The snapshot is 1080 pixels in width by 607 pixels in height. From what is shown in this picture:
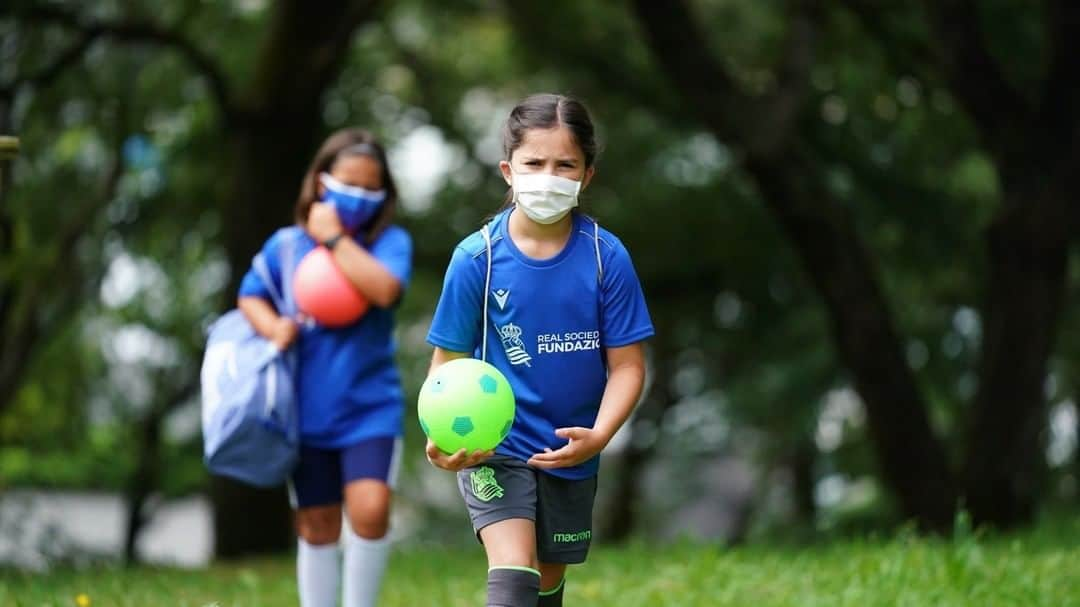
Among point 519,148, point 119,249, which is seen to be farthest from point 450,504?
point 519,148

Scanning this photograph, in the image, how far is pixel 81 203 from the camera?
12.6 meters

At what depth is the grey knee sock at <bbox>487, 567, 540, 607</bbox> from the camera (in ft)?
12.4

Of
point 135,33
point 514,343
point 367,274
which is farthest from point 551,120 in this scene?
point 135,33

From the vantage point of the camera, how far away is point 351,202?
5.43 metres

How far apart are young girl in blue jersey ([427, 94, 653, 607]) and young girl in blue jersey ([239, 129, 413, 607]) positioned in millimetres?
1326

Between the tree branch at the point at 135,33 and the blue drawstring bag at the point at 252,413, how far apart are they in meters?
5.64

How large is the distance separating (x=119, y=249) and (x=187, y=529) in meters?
16.4

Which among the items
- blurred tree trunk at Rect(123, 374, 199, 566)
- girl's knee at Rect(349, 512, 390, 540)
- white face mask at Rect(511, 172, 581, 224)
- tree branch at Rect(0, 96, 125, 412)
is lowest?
blurred tree trunk at Rect(123, 374, 199, 566)

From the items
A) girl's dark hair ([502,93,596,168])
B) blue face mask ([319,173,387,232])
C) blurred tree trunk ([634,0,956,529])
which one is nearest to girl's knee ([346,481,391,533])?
blue face mask ([319,173,387,232])

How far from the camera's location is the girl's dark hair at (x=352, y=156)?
219 inches

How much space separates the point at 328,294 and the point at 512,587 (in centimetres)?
182

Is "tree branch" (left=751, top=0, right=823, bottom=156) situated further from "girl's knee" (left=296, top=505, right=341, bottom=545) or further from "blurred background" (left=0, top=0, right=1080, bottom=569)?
"girl's knee" (left=296, top=505, right=341, bottom=545)

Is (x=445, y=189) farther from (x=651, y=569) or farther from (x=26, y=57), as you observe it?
(x=651, y=569)

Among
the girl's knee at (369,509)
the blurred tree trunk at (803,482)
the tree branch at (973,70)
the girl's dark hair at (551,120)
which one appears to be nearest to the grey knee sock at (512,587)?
the girl's dark hair at (551,120)
